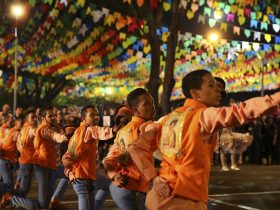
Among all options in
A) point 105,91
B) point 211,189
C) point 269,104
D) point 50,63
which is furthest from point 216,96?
point 105,91

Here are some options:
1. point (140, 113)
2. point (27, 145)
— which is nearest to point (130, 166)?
point (140, 113)

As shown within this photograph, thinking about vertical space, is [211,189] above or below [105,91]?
below

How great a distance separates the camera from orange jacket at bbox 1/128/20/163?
10.9 meters

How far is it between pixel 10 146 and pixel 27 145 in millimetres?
1573

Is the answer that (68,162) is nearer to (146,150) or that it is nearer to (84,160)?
(84,160)

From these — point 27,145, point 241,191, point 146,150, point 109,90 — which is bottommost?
point 241,191

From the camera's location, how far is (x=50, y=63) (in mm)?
39031

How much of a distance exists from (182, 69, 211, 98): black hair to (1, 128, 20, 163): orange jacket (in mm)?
7144

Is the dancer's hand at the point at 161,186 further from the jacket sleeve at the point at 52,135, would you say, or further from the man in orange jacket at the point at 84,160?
the jacket sleeve at the point at 52,135

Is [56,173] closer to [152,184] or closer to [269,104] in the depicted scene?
[152,184]

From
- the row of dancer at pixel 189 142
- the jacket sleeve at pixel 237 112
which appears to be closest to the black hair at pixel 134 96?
the row of dancer at pixel 189 142

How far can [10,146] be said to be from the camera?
10.9 m

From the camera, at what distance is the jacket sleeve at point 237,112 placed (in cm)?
353

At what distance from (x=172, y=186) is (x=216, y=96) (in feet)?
2.37
